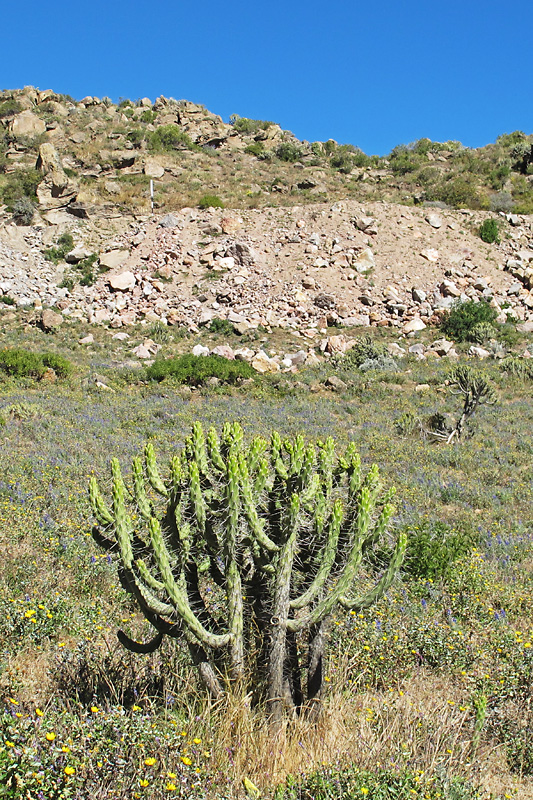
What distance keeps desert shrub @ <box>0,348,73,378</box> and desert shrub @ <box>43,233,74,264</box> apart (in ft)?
35.9

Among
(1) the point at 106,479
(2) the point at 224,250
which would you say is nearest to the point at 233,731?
(1) the point at 106,479

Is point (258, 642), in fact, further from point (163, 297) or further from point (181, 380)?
point (163, 297)

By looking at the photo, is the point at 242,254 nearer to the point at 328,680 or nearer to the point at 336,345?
the point at 336,345

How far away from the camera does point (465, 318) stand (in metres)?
21.8

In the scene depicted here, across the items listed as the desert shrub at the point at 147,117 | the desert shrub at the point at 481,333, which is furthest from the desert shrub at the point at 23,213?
the desert shrub at the point at 481,333

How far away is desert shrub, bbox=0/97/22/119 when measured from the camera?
125 ft

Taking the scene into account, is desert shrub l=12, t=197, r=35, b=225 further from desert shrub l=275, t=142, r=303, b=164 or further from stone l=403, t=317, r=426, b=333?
stone l=403, t=317, r=426, b=333

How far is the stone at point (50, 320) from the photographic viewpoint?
21.3 m

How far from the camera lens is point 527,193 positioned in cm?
3259

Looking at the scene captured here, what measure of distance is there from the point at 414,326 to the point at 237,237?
9.62 m

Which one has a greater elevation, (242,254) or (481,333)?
(242,254)

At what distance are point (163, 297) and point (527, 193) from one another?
78.1ft

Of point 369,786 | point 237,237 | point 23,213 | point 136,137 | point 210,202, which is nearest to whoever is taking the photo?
point 369,786

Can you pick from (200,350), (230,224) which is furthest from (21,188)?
(200,350)
